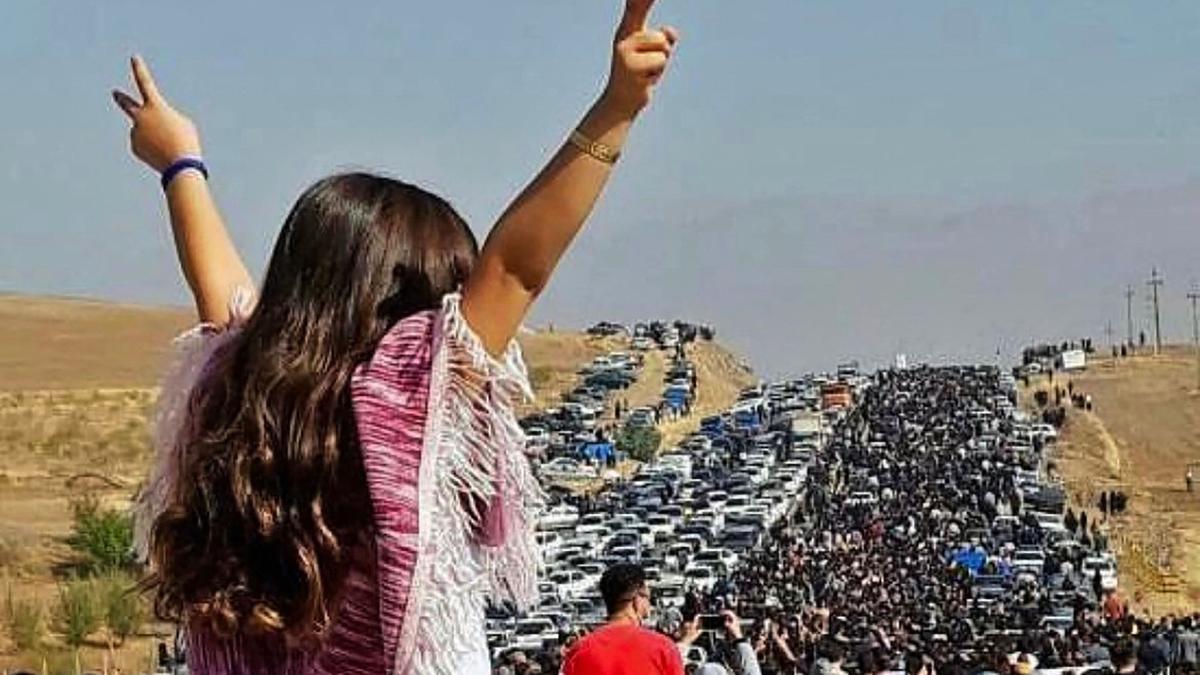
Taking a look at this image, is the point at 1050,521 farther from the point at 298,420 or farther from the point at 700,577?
the point at 298,420

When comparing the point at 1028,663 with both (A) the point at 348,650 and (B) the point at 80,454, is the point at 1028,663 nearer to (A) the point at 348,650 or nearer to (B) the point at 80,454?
(A) the point at 348,650

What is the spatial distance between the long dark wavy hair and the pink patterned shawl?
0.03m

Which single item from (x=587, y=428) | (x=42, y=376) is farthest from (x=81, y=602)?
(x=42, y=376)

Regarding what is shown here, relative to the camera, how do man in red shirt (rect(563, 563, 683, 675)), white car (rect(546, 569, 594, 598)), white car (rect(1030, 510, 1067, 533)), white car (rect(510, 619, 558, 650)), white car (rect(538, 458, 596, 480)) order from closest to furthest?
man in red shirt (rect(563, 563, 683, 675))
white car (rect(510, 619, 558, 650))
white car (rect(546, 569, 594, 598))
white car (rect(1030, 510, 1067, 533))
white car (rect(538, 458, 596, 480))

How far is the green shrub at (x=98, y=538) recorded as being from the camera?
48719 mm

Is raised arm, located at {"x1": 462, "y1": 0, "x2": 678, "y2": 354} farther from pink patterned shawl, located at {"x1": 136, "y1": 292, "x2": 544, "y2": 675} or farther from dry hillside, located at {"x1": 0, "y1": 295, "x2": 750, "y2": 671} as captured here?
dry hillside, located at {"x1": 0, "y1": 295, "x2": 750, "y2": 671}

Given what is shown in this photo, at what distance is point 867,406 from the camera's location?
9156 centimetres

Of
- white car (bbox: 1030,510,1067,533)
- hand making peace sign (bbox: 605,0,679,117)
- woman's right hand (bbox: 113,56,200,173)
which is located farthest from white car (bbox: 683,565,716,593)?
hand making peace sign (bbox: 605,0,679,117)

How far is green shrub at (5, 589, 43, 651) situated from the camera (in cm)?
4128

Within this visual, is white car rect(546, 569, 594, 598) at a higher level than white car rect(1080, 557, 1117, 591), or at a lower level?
higher

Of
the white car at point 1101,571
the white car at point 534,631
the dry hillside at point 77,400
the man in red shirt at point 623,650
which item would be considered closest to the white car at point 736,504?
the dry hillside at point 77,400

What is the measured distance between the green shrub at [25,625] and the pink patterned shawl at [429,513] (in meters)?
39.1

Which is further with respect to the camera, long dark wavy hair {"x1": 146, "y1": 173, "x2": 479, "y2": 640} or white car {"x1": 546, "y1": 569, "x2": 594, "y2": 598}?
white car {"x1": 546, "y1": 569, "x2": 594, "y2": 598}

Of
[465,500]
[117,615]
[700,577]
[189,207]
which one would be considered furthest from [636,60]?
[700,577]
